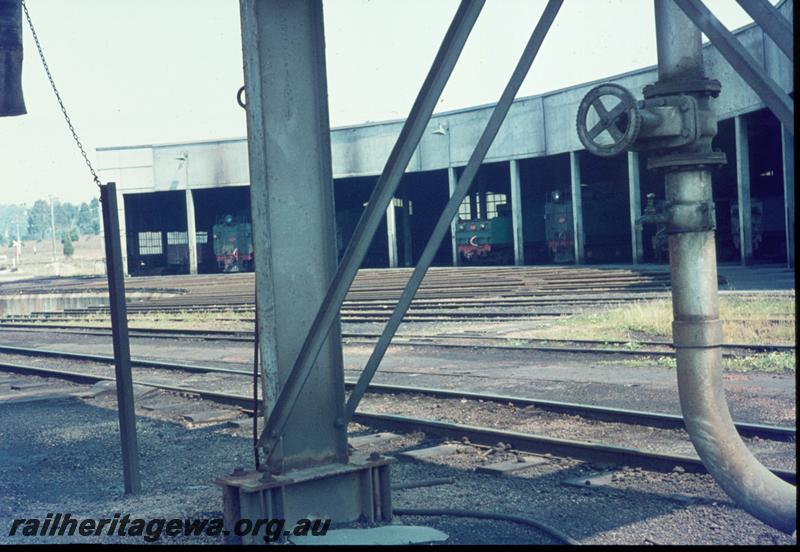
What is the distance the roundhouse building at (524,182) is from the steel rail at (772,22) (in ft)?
71.4

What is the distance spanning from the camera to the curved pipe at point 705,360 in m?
4.61

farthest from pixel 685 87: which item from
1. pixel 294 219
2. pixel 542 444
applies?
pixel 542 444

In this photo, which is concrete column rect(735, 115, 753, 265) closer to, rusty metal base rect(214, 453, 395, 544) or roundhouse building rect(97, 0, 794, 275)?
roundhouse building rect(97, 0, 794, 275)

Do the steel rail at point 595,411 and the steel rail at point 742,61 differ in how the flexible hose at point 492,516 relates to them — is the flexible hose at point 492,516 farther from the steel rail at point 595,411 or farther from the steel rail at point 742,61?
the steel rail at point 595,411

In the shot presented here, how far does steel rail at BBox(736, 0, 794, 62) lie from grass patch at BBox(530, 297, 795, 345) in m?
10.0

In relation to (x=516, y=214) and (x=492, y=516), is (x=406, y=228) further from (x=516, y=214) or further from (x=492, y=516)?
(x=492, y=516)

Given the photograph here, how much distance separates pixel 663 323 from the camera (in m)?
15.8

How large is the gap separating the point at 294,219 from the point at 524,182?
41.1 meters

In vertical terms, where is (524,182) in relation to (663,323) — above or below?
above

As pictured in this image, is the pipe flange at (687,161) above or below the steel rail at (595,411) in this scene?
above

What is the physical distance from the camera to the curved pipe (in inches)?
182

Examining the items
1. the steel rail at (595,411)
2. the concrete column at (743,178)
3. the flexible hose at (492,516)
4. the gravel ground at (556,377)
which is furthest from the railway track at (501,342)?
the concrete column at (743,178)

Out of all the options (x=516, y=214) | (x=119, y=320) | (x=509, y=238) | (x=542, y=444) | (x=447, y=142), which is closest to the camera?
(x=119, y=320)

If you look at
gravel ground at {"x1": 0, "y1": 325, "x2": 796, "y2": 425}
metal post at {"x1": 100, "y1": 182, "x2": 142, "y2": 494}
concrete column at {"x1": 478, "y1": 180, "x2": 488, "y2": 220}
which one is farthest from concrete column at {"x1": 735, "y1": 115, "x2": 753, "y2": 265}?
metal post at {"x1": 100, "y1": 182, "x2": 142, "y2": 494}
